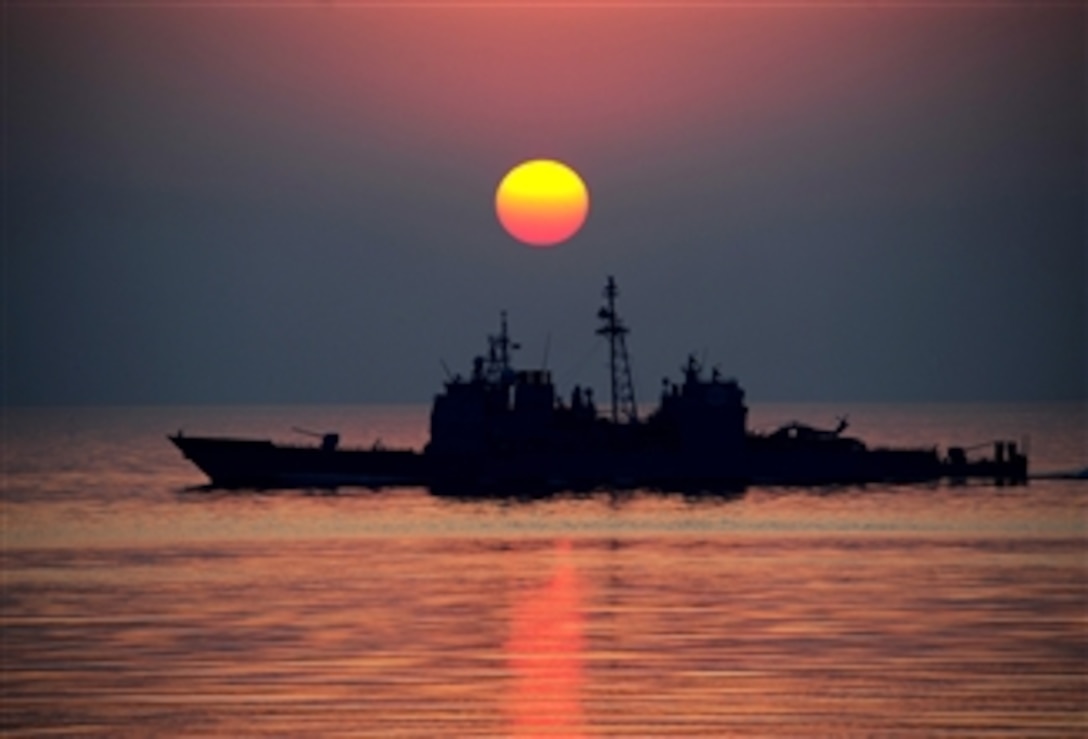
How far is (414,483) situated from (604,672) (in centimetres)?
8009

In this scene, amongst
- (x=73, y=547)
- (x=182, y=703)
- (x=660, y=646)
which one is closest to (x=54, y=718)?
(x=182, y=703)

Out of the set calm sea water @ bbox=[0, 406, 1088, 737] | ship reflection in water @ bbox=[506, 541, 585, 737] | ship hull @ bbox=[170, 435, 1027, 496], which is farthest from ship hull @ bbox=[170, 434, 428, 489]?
ship reflection in water @ bbox=[506, 541, 585, 737]

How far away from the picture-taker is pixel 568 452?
122188mm

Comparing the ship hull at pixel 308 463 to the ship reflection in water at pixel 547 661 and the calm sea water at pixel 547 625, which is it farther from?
the ship reflection in water at pixel 547 661

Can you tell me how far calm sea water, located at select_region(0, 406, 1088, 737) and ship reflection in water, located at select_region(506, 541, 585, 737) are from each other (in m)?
0.12

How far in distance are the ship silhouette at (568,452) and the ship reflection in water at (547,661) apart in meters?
52.3

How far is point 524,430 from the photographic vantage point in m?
121

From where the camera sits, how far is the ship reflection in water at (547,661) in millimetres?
39938

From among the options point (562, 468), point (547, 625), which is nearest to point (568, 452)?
point (562, 468)

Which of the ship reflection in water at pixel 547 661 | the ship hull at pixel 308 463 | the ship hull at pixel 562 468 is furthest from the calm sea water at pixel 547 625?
the ship hull at pixel 308 463

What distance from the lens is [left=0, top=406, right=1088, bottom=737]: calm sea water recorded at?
40.5 m

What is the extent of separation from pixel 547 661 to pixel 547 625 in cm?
772

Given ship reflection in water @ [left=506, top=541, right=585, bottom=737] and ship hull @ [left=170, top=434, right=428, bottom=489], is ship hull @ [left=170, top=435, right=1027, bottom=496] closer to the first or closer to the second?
ship hull @ [left=170, top=434, right=428, bottom=489]

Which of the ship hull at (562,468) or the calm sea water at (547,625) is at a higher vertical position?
the ship hull at (562,468)
